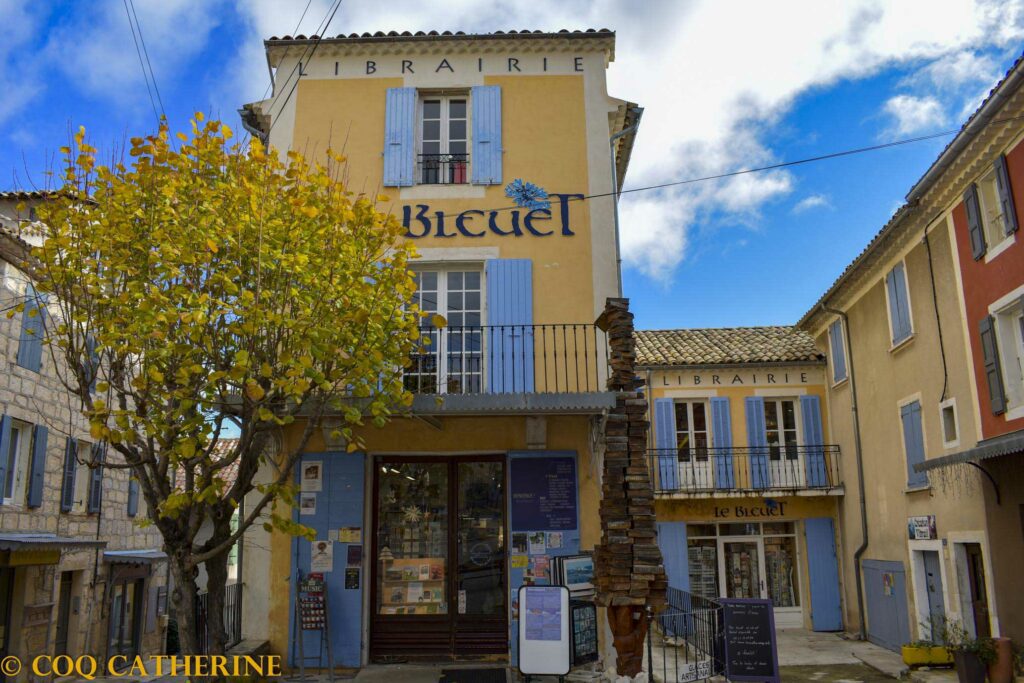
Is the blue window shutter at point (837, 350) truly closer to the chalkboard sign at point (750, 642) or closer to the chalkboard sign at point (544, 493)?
the chalkboard sign at point (750, 642)

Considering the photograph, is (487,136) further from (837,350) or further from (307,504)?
(837,350)

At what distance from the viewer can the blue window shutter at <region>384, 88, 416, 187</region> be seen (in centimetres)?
1175

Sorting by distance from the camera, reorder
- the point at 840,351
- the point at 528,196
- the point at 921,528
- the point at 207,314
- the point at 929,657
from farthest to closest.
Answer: the point at 840,351 → the point at 921,528 → the point at 929,657 → the point at 528,196 → the point at 207,314

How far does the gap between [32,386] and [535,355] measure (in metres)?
10.3

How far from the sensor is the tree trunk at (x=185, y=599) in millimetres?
7273

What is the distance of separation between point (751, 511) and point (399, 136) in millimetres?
13463

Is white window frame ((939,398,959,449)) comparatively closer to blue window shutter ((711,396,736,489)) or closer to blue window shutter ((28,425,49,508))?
blue window shutter ((711,396,736,489))

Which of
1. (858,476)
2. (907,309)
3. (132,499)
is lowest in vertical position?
(132,499)

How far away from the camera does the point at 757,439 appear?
2102 centimetres

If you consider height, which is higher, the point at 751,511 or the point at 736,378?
the point at 736,378

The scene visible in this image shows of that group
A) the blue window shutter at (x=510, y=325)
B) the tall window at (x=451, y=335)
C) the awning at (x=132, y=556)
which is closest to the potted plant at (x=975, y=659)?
the blue window shutter at (x=510, y=325)

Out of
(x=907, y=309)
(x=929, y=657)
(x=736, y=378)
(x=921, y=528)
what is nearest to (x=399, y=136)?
(x=907, y=309)

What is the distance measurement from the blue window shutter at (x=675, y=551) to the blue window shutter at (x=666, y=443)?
100 cm

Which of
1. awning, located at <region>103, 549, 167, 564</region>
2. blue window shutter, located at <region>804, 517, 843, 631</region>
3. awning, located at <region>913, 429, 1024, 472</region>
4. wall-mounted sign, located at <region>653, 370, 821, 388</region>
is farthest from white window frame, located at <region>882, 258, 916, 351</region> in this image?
awning, located at <region>103, 549, 167, 564</region>
